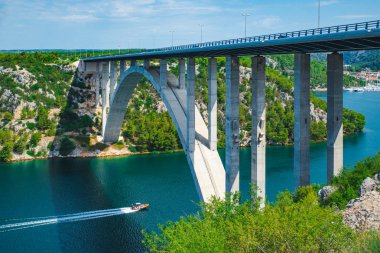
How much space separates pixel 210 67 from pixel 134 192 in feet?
53.8

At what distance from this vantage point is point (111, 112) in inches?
2127

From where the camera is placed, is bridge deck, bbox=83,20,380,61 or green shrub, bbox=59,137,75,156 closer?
bridge deck, bbox=83,20,380,61

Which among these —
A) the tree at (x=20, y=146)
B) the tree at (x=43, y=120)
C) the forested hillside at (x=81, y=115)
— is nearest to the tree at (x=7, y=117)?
the forested hillside at (x=81, y=115)

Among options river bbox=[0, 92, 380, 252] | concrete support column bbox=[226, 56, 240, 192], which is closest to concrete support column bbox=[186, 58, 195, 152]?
river bbox=[0, 92, 380, 252]

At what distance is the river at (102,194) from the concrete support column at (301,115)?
8.01m

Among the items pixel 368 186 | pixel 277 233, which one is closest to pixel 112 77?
pixel 368 186

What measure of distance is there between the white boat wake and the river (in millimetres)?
67

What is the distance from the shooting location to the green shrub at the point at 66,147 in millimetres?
54719

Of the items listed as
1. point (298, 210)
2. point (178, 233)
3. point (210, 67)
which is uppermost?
point (210, 67)

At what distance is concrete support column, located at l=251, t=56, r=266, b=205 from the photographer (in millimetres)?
21438

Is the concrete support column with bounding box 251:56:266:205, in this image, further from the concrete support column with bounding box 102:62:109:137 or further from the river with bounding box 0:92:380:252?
the concrete support column with bounding box 102:62:109:137

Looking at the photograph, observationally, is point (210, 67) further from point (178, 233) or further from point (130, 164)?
point (130, 164)

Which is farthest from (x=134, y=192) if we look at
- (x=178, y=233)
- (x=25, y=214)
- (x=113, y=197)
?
(x=178, y=233)

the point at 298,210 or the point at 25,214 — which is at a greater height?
the point at 298,210
